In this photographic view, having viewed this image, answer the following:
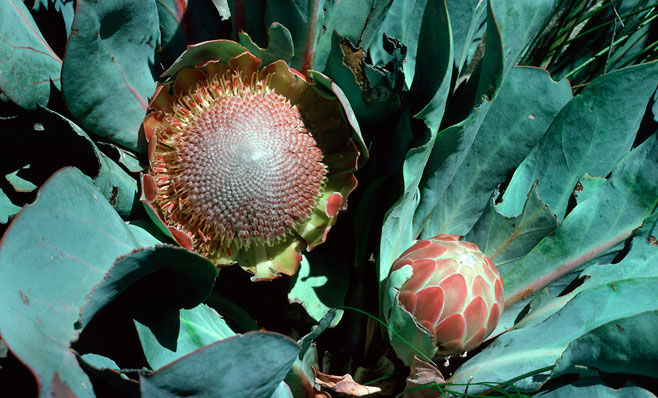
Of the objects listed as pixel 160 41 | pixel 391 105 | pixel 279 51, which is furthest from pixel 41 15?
pixel 391 105

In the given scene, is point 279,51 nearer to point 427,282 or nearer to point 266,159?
point 266,159

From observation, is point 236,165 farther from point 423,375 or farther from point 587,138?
point 587,138

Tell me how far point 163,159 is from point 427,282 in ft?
1.87

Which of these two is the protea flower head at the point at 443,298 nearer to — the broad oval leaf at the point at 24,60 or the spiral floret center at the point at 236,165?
the spiral floret center at the point at 236,165

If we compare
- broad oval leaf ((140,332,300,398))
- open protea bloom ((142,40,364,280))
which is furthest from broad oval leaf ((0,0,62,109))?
broad oval leaf ((140,332,300,398))

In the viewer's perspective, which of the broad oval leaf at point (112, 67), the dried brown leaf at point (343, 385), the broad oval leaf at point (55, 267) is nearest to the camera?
the broad oval leaf at point (55, 267)

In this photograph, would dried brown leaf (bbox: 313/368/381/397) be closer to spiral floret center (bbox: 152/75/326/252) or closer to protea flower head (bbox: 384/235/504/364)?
protea flower head (bbox: 384/235/504/364)

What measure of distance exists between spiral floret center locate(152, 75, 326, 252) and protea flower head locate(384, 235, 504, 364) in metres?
0.25

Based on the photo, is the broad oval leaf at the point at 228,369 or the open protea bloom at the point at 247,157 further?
the open protea bloom at the point at 247,157

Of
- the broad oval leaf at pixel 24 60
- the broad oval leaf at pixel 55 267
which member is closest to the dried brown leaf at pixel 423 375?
the broad oval leaf at pixel 55 267

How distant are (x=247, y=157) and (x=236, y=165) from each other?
26 mm

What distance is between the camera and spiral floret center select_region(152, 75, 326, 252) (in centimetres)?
107

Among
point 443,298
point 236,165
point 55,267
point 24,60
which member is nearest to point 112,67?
point 24,60

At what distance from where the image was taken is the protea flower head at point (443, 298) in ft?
3.39
